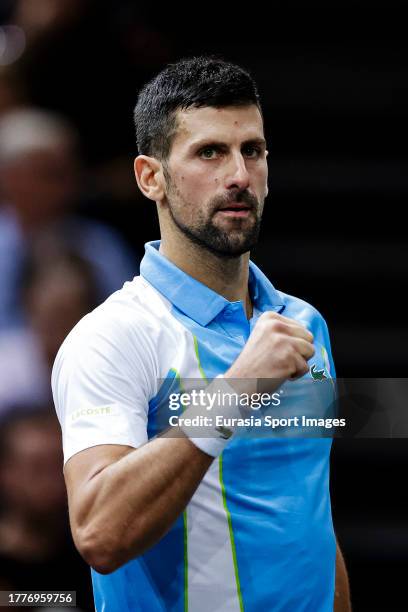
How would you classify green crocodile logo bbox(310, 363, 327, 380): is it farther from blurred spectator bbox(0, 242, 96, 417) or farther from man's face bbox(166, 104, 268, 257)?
blurred spectator bbox(0, 242, 96, 417)

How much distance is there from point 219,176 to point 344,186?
1388 millimetres

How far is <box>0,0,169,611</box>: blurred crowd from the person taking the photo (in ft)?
6.61

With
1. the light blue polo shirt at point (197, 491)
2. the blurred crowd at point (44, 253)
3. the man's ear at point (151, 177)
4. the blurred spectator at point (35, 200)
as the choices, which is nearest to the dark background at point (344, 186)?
the blurred crowd at point (44, 253)

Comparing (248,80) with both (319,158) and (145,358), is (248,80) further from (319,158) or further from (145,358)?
(319,158)

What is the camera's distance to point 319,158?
319 centimetres

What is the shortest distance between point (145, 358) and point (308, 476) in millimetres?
345

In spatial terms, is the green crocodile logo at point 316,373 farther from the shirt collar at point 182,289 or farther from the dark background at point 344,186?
the dark background at point 344,186

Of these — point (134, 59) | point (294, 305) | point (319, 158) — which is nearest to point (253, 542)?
point (294, 305)

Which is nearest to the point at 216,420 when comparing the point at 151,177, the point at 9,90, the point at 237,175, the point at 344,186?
the point at 237,175

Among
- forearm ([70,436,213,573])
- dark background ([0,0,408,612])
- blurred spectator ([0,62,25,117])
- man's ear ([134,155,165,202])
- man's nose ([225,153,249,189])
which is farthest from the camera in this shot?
dark background ([0,0,408,612])

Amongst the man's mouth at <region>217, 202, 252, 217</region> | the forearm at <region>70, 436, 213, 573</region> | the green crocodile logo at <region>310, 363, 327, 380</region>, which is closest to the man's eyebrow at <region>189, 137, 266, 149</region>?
the man's mouth at <region>217, 202, 252, 217</region>

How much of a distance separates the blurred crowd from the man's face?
11.0 inches

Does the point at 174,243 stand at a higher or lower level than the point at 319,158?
lower

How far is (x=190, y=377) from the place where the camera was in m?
1.73
